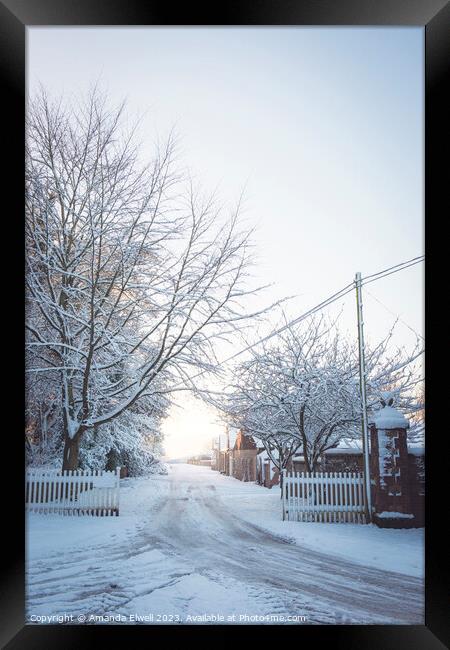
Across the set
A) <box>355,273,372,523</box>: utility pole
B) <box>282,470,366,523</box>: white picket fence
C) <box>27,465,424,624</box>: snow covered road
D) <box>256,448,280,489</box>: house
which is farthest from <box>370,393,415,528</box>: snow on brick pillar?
<box>256,448,280,489</box>: house

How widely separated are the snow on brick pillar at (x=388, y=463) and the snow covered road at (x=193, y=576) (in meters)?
0.76

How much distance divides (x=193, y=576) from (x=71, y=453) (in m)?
1.61

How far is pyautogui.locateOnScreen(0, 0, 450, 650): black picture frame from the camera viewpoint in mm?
3508

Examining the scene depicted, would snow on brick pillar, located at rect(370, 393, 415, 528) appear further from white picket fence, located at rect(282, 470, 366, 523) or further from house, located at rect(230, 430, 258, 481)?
house, located at rect(230, 430, 258, 481)

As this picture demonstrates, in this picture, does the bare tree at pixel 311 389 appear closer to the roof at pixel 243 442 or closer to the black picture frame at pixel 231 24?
the roof at pixel 243 442

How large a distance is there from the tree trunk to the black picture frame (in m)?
0.62

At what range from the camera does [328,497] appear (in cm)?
458

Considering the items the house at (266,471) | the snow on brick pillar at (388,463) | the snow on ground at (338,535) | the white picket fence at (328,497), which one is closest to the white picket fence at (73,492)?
the snow on ground at (338,535)

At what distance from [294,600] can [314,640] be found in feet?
0.95
